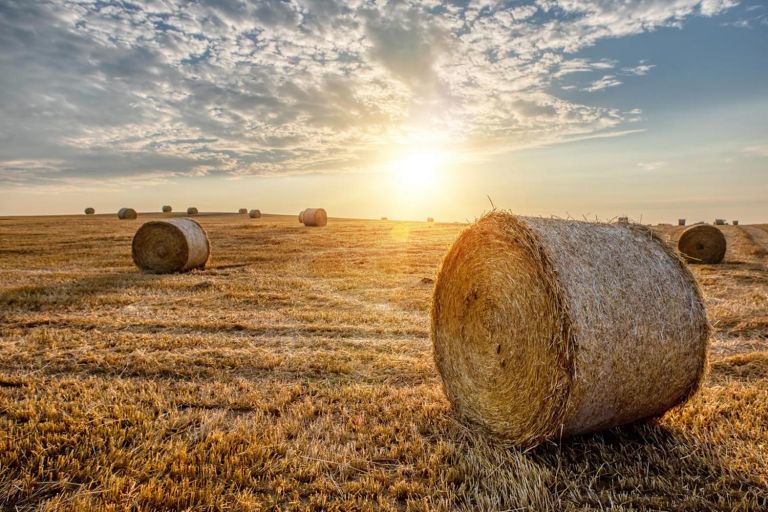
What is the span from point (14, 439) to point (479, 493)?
4137 millimetres

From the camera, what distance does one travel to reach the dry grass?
3.90 m

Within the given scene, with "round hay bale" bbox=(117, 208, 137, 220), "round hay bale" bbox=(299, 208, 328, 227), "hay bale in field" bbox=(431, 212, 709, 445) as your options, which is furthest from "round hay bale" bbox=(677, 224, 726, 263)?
"round hay bale" bbox=(117, 208, 137, 220)

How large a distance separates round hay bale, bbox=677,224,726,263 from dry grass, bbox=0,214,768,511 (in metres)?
10.9

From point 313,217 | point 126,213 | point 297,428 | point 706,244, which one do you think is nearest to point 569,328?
point 297,428

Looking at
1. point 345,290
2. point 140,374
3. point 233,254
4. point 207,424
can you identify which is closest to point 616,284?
point 207,424

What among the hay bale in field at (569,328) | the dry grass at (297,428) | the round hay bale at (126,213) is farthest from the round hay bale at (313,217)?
the hay bale in field at (569,328)

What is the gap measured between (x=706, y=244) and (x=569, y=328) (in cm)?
1985

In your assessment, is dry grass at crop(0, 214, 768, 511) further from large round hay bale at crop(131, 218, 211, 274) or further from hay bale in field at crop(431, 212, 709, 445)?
large round hay bale at crop(131, 218, 211, 274)

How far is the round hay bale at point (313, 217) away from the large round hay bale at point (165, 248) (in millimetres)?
24563

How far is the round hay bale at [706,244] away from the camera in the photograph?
20219 millimetres

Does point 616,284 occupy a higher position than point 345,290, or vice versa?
point 616,284

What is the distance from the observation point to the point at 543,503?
3.85m

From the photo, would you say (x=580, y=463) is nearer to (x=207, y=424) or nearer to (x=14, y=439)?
(x=207, y=424)

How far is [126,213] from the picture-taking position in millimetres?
49156
